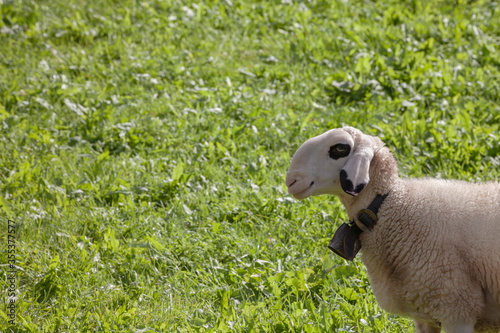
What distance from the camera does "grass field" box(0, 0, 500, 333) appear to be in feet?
11.1

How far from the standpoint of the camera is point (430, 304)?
261cm

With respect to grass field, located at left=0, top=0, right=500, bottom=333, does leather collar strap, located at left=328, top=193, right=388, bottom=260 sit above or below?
above

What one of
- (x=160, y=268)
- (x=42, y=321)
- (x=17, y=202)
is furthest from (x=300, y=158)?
(x=17, y=202)

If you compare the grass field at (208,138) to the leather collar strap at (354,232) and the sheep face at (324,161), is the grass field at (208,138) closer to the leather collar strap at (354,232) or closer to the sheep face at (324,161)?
the leather collar strap at (354,232)

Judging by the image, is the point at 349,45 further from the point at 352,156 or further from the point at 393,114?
the point at 352,156

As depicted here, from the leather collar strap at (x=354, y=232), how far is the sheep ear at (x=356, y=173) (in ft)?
0.71

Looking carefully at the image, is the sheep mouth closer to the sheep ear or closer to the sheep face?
the sheep face

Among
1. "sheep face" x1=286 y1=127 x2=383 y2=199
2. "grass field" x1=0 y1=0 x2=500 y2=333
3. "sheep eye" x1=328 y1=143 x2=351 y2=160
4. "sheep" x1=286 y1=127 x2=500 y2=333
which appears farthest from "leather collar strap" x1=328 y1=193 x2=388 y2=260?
"grass field" x1=0 y1=0 x2=500 y2=333

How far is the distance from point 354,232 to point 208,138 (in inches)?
98.1

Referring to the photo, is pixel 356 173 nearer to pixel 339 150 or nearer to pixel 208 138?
pixel 339 150

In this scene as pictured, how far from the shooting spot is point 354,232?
2893 millimetres

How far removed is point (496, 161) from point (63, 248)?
3524 millimetres

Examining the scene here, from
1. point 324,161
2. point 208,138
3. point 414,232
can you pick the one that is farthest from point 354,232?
point 208,138

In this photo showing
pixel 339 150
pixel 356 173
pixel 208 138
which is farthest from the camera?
pixel 208 138
